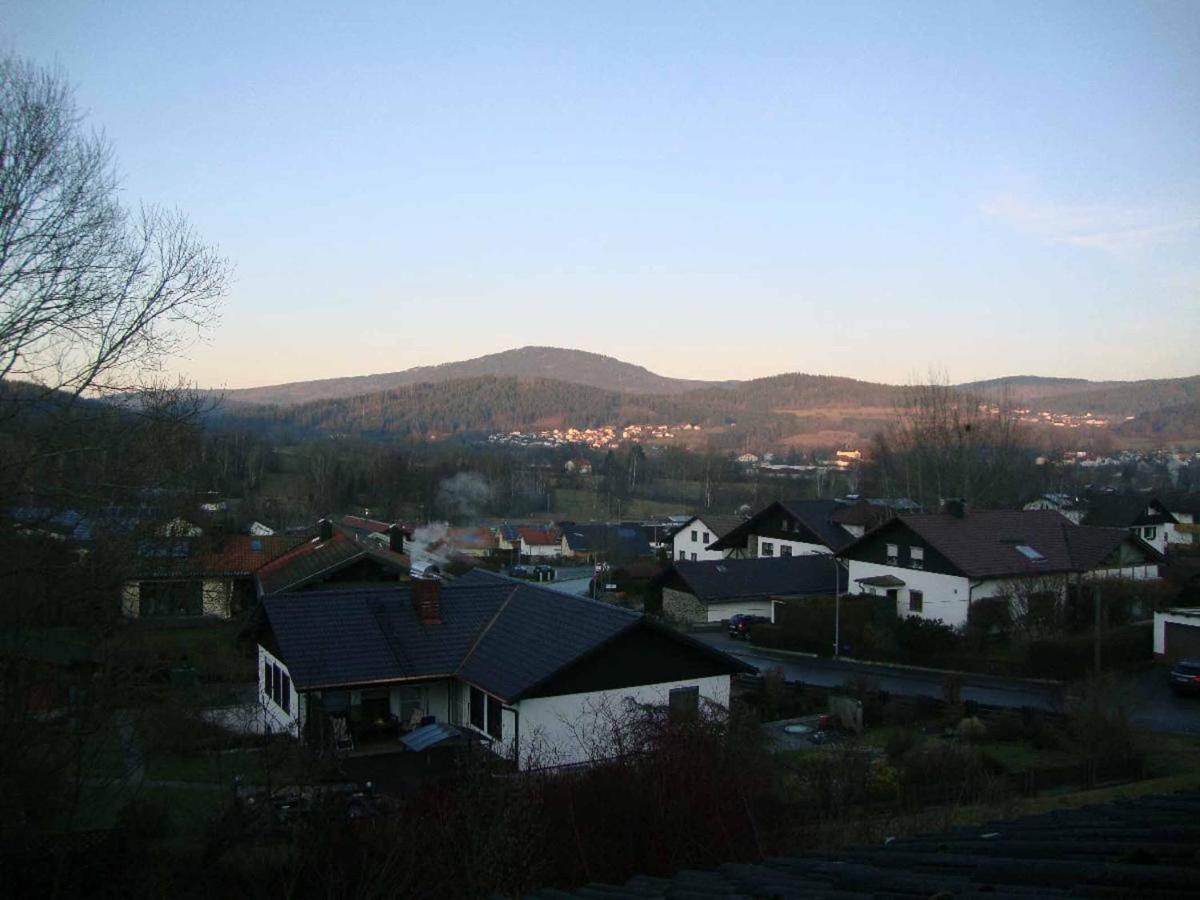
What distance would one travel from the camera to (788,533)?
157 feet

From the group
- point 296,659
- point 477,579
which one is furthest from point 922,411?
point 296,659

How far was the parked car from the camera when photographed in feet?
117

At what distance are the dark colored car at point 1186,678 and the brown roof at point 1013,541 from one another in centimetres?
864

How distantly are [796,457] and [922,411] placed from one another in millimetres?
83452

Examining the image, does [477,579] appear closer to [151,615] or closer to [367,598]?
[367,598]

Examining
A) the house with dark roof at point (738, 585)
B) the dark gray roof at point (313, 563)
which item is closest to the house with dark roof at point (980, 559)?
the house with dark roof at point (738, 585)

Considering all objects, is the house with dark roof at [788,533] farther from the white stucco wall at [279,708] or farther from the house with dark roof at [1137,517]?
the white stucco wall at [279,708]

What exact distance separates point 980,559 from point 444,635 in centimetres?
2085

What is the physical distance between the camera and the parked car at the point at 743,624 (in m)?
35.8

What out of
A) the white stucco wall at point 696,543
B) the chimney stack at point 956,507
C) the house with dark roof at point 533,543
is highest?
the chimney stack at point 956,507

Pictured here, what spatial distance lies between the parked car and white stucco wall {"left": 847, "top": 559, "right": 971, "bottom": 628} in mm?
4504

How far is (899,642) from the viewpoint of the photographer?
1200 inches

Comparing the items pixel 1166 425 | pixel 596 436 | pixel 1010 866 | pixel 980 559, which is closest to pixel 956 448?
pixel 980 559

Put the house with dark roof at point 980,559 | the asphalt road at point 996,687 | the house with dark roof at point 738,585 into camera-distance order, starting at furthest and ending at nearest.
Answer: the house with dark roof at point 738,585, the house with dark roof at point 980,559, the asphalt road at point 996,687
